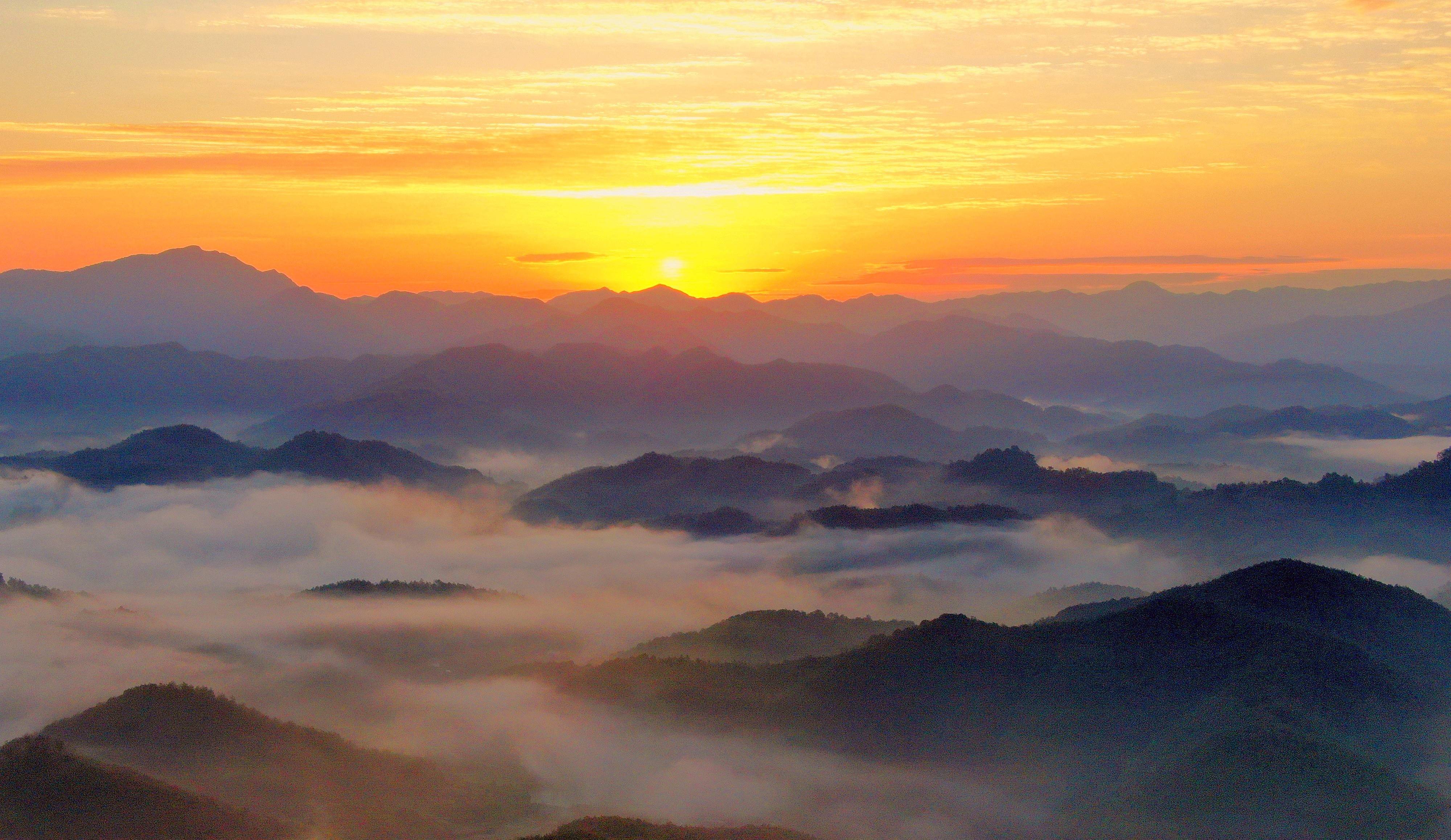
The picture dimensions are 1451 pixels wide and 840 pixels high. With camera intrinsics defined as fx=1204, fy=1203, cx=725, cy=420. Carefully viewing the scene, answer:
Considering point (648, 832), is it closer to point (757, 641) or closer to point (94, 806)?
point (94, 806)

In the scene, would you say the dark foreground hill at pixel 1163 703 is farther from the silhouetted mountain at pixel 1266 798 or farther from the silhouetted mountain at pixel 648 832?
the silhouetted mountain at pixel 648 832

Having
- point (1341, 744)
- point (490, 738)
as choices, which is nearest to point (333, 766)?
point (490, 738)

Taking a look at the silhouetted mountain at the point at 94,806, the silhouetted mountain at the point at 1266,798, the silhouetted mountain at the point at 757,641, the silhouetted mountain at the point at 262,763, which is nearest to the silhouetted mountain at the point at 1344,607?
the silhouetted mountain at the point at 1266,798

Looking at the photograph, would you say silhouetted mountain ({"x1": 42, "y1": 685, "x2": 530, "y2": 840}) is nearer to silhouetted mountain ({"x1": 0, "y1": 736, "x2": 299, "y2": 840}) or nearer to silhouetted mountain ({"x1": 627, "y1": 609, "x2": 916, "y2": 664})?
silhouetted mountain ({"x1": 0, "y1": 736, "x2": 299, "y2": 840})

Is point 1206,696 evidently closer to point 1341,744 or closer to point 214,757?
point 1341,744

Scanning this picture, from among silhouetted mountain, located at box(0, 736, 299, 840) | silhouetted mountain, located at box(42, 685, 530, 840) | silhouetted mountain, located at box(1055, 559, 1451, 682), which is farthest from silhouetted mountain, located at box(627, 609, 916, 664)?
silhouetted mountain, located at box(0, 736, 299, 840)

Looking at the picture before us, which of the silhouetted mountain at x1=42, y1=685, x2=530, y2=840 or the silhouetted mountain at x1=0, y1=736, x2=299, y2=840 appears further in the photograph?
the silhouetted mountain at x1=42, y1=685, x2=530, y2=840
